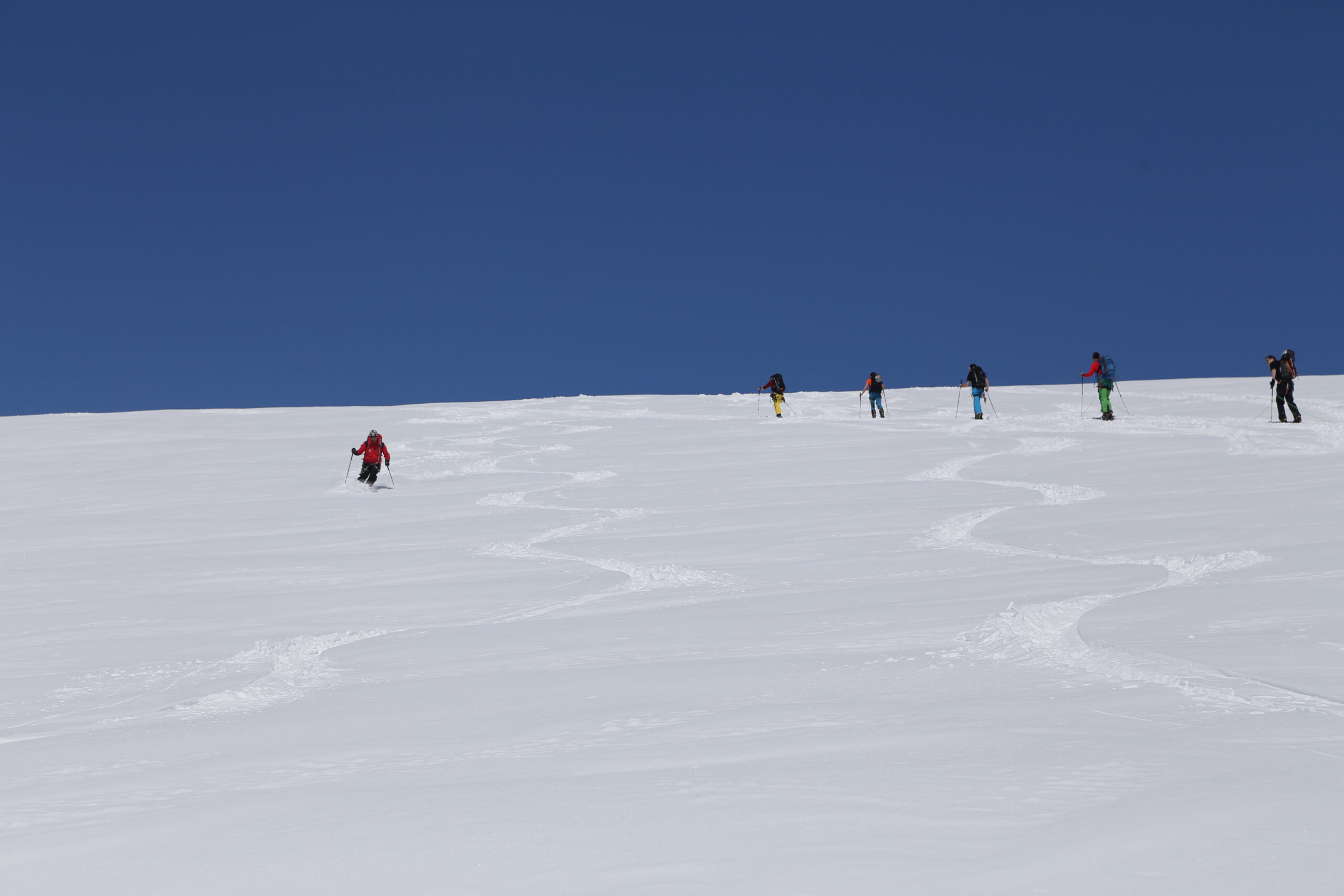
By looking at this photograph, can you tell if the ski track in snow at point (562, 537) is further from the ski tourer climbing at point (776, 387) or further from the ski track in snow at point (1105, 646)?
the ski tourer climbing at point (776, 387)

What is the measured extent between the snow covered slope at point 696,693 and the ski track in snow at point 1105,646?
0.03 metres

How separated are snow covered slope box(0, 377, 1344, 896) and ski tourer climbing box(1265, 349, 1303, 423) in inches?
298

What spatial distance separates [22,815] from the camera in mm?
4500

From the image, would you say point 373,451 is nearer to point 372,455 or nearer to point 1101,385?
point 372,455

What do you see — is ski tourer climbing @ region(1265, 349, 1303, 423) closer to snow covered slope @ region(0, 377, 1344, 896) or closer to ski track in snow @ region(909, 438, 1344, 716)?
snow covered slope @ region(0, 377, 1344, 896)

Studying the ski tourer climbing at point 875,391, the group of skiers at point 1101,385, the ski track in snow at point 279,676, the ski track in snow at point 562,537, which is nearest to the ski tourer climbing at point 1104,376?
the group of skiers at point 1101,385

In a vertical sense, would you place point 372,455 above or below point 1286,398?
above

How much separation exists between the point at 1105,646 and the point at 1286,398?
67.8ft

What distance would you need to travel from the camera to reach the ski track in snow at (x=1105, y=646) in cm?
534

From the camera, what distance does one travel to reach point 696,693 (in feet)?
20.0

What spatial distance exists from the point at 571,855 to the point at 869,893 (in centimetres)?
101

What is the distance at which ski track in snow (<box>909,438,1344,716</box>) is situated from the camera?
210 inches

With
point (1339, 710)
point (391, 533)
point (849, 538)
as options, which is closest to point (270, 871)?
point (1339, 710)

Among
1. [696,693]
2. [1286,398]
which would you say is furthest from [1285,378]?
[696,693]
